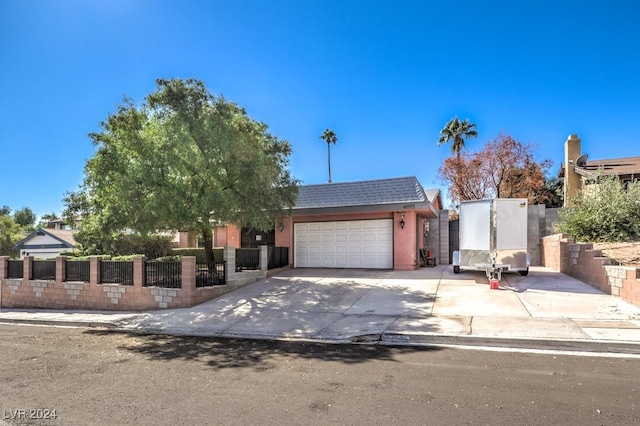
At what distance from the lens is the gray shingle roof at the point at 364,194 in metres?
16.6

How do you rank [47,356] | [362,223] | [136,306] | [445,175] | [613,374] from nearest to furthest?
[613,374] < [47,356] < [136,306] < [362,223] < [445,175]

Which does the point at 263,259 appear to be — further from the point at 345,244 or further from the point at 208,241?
the point at 345,244

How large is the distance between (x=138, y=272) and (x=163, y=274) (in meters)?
1.05

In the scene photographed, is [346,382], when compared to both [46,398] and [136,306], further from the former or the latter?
[136,306]

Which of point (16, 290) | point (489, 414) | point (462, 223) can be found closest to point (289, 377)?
point (489, 414)

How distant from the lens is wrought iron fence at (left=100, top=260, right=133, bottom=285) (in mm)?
13227

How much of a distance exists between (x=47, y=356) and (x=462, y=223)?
12.1 m

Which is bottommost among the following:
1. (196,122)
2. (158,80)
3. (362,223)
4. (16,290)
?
(16,290)

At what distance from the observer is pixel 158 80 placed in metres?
11.9

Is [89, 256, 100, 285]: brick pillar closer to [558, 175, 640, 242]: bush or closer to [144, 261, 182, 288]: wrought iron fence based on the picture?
[144, 261, 182, 288]: wrought iron fence

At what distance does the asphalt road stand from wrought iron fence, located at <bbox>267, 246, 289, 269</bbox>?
9221mm

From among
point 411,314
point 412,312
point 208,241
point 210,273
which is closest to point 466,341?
point 411,314

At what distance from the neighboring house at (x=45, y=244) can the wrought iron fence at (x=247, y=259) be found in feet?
89.5

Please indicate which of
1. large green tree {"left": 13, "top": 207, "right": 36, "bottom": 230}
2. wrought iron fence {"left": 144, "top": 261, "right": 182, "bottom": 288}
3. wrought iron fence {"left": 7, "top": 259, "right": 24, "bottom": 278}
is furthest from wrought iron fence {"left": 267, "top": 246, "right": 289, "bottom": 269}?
large green tree {"left": 13, "top": 207, "right": 36, "bottom": 230}
